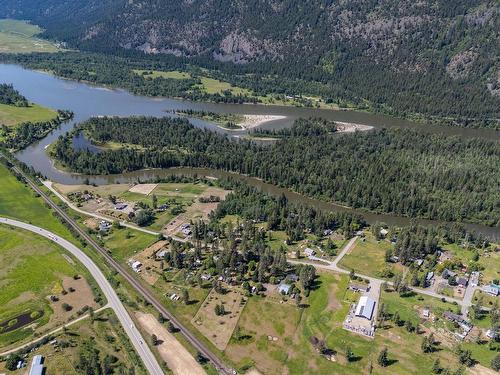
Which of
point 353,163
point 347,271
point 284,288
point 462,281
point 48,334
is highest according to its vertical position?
point 353,163

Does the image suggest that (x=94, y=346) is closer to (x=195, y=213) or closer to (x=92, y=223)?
(x=92, y=223)

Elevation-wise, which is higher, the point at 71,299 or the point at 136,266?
the point at 136,266

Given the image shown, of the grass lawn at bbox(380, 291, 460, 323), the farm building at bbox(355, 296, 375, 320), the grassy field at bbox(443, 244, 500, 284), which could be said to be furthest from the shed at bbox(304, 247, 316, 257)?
the grassy field at bbox(443, 244, 500, 284)

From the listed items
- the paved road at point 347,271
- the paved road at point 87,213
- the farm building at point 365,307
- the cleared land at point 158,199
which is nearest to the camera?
the farm building at point 365,307

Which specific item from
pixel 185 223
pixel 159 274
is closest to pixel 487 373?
pixel 159 274

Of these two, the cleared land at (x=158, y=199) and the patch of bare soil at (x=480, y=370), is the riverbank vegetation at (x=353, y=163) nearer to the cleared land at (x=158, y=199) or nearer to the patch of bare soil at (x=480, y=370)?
the cleared land at (x=158, y=199)

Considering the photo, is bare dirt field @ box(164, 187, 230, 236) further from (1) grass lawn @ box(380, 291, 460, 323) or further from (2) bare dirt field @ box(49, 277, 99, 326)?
(1) grass lawn @ box(380, 291, 460, 323)

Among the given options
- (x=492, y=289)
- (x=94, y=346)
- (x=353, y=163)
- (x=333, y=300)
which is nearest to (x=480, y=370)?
(x=492, y=289)

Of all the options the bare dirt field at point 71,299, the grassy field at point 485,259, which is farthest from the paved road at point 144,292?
the grassy field at point 485,259
